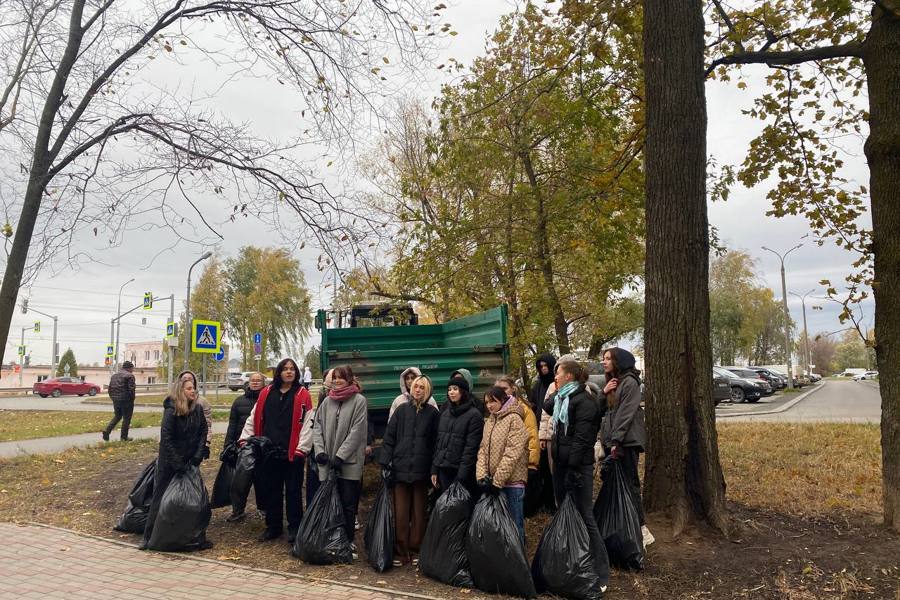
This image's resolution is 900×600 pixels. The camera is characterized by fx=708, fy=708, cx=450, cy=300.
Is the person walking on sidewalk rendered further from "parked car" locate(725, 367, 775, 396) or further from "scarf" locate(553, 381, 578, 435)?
"parked car" locate(725, 367, 775, 396)

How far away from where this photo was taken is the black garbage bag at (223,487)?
7.29m

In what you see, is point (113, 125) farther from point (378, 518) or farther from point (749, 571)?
point (749, 571)

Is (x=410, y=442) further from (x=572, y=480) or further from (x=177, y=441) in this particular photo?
(x=177, y=441)

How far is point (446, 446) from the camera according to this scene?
19.3ft

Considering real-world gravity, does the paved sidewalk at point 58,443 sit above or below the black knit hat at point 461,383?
below

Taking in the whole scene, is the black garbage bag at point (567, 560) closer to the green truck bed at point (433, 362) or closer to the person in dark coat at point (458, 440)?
the person in dark coat at point (458, 440)

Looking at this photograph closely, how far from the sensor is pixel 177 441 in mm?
6602

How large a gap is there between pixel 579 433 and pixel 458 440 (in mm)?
1001

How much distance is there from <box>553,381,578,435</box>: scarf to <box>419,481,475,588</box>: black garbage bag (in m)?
0.95

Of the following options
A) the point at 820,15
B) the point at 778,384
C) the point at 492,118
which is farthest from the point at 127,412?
the point at 778,384

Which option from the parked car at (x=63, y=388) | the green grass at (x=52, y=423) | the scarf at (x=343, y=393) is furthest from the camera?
the parked car at (x=63, y=388)

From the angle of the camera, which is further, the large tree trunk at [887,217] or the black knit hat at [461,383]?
the large tree trunk at [887,217]

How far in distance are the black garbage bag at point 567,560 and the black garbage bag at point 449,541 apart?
573 millimetres

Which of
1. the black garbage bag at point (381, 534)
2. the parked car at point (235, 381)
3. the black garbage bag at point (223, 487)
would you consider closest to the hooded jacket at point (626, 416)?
the black garbage bag at point (381, 534)
